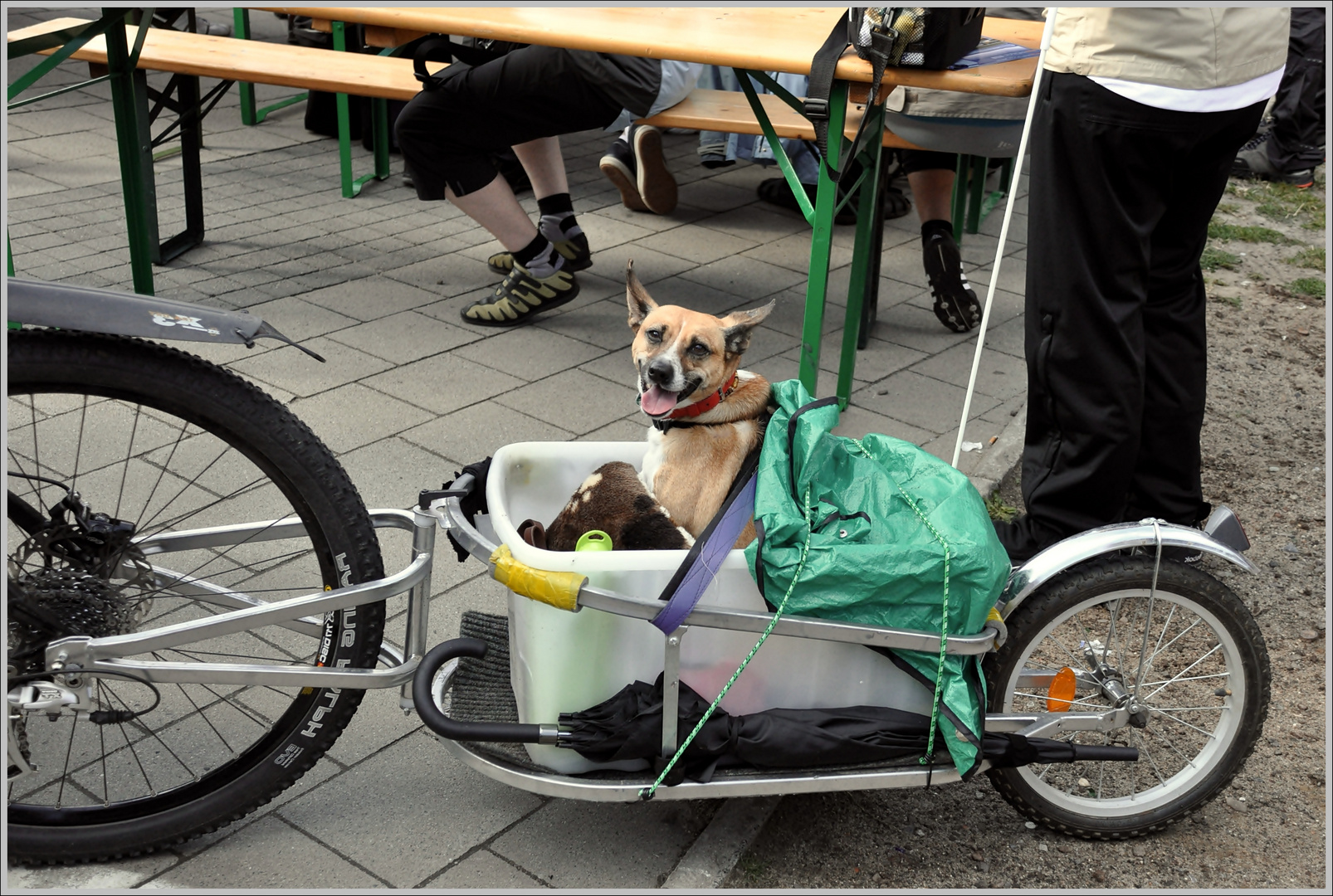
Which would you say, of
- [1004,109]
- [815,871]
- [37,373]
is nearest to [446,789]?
[815,871]

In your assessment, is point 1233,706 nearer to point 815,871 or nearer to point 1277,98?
point 815,871

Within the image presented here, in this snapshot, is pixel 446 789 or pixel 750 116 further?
pixel 750 116

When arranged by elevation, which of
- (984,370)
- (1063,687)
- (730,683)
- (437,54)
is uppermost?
(437,54)

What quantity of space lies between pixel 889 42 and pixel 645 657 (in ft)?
7.26

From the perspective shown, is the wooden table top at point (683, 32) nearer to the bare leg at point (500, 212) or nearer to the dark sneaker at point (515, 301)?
the bare leg at point (500, 212)

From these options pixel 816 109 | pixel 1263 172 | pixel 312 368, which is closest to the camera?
pixel 816 109

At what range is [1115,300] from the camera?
2926 mm

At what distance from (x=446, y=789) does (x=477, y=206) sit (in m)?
2.88

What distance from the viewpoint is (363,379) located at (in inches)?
172

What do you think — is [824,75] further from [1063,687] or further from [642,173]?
[642,173]

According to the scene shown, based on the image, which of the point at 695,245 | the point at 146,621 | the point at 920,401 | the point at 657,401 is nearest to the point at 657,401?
the point at 657,401

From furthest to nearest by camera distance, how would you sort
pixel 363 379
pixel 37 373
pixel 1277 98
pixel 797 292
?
pixel 1277 98 → pixel 797 292 → pixel 363 379 → pixel 37 373

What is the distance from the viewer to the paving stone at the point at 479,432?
3932mm

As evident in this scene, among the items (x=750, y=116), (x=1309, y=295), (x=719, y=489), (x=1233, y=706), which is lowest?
(x=1309, y=295)
